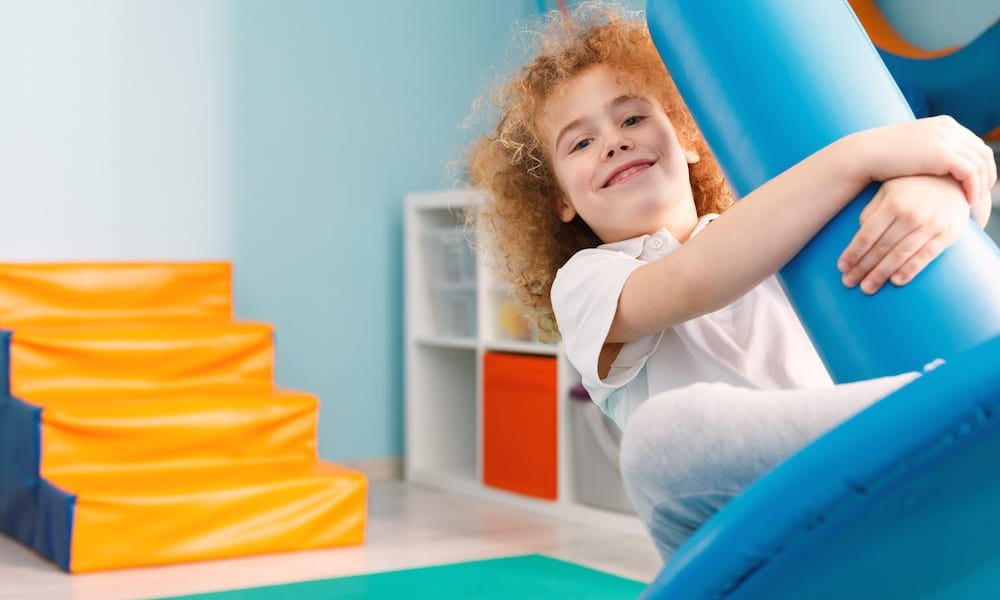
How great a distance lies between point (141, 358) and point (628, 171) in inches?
85.9

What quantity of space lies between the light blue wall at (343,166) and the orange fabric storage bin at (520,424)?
516 mm

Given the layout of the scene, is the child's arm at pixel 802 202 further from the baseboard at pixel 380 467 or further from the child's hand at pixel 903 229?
the baseboard at pixel 380 467

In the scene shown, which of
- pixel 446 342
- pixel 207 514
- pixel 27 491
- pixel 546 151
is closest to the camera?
pixel 546 151

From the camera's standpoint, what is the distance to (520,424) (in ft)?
11.0

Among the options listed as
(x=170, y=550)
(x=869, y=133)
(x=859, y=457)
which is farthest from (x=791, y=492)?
(x=170, y=550)

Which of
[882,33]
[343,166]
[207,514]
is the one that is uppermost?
[882,33]

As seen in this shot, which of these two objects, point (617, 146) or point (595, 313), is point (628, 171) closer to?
point (617, 146)

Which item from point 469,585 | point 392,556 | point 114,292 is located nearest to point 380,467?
point 114,292

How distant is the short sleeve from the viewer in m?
0.80

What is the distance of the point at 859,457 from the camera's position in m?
0.40

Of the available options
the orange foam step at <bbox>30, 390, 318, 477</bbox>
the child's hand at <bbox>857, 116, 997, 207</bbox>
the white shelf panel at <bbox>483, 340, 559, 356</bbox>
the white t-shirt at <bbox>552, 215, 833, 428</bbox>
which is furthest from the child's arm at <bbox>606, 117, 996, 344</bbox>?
the white shelf panel at <bbox>483, 340, 559, 356</bbox>

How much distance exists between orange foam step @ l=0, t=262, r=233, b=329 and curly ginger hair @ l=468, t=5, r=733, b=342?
2.15 m

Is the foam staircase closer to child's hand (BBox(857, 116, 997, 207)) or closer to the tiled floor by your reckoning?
the tiled floor

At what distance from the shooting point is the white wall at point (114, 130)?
3.22 meters
